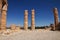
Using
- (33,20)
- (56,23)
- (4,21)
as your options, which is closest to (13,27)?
(33,20)

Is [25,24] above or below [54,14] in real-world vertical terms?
below

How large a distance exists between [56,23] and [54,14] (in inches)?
89.0

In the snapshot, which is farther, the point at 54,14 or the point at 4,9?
the point at 54,14

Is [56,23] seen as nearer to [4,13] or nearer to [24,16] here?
[24,16]

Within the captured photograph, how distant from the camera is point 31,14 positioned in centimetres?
2519

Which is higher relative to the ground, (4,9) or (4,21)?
(4,9)

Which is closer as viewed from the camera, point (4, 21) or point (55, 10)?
point (4, 21)

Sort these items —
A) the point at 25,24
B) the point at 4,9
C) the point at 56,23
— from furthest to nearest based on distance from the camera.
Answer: the point at 25,24, the point at 56,23, the point at 4,9

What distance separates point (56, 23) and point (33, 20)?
6.26 m

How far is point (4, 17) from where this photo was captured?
13.7 metres

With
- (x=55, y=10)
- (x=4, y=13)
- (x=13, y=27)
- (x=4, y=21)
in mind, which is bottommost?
(x=13, y=27)

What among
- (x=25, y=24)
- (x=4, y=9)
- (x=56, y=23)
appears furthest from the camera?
(x=25, y=24)

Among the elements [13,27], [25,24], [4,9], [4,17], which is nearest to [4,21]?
[4,17]

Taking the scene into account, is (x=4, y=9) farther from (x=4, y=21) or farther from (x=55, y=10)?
(x=55, y=10)
